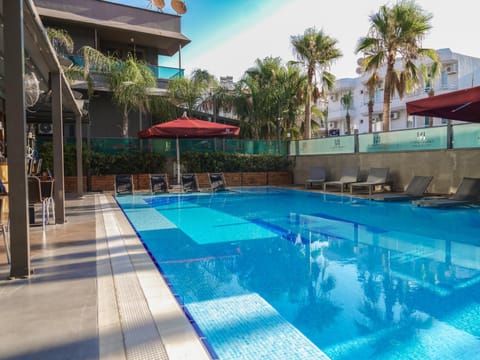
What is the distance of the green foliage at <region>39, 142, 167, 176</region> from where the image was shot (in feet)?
45.4

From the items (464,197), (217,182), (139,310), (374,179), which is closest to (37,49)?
(139,310)

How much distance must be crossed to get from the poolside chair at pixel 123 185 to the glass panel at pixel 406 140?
29.6ft

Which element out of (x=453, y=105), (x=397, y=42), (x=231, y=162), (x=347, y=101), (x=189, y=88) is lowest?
(x=231, y=162)

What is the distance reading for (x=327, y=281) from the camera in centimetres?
416

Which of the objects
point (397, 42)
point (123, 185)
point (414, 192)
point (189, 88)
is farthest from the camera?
point (189, 88)

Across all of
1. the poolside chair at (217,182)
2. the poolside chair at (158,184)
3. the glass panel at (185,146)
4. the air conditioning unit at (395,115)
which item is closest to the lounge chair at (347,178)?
the poolside chair at (217,182)

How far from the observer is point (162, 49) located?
2270cm

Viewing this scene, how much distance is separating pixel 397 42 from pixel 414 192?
7.66m

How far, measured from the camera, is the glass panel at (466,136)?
10531mm

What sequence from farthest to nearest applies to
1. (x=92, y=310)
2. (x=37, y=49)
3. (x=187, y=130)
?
1. (x=187, y=130)
2. (x=37, y=49)
3. (x=92, y=310)

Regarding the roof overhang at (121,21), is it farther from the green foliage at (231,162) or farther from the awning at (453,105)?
the awning at (453,105)

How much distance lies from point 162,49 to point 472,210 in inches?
766

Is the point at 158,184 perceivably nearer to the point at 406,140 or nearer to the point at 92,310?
the point at 406,140

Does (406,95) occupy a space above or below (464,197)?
above
